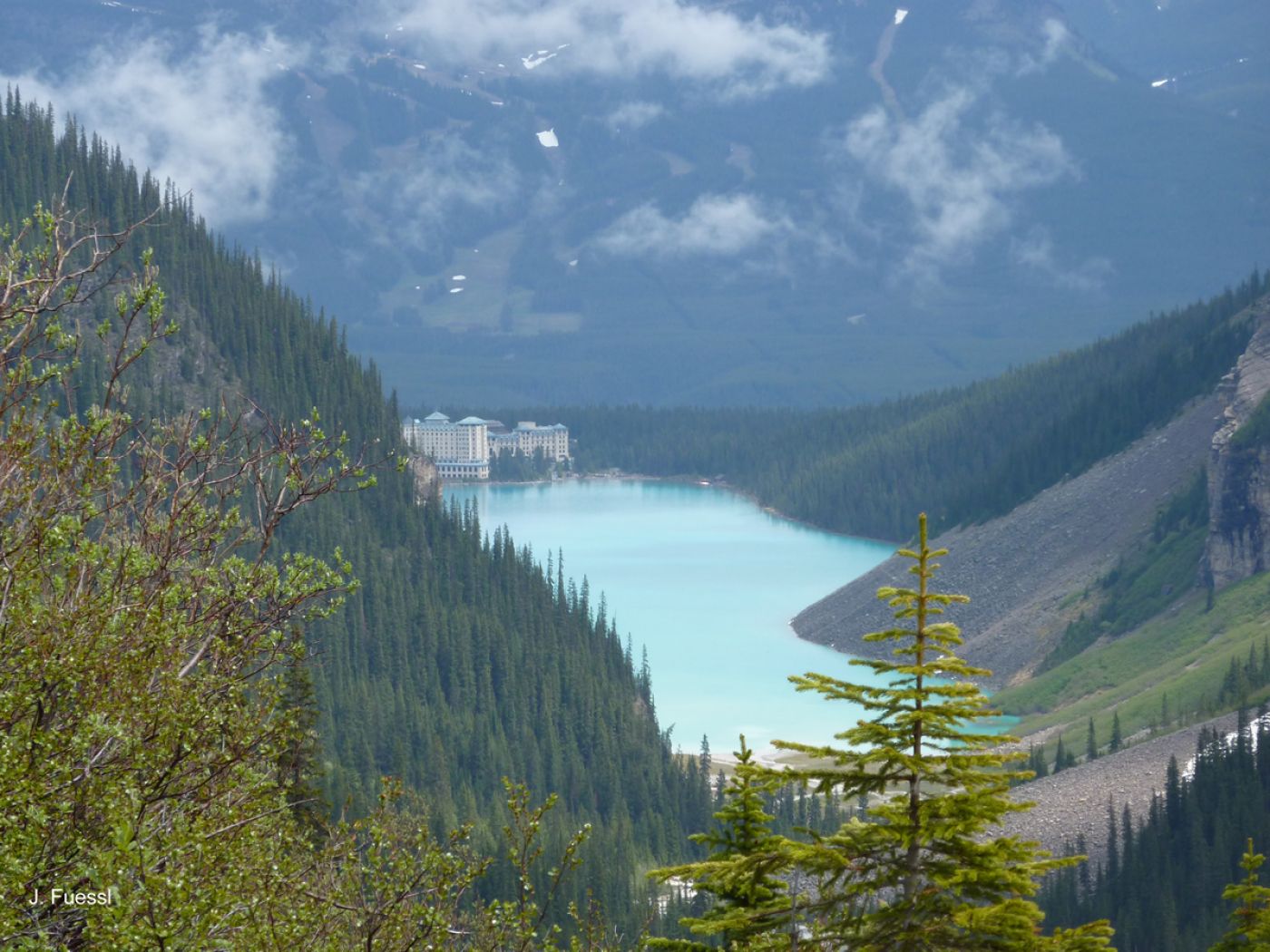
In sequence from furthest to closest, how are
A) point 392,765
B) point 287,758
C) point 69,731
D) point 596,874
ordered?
point 392,765 < point 596,874 < point 287,758 < point 69,731

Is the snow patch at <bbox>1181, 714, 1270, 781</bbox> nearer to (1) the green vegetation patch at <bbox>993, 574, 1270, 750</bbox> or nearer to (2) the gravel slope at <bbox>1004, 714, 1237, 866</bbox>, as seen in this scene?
(2) the gravel slope at <bbox>1004, 714, 1237, 866</bbox>

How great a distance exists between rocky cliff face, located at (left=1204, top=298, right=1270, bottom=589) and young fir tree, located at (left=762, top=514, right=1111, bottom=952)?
10349 centimetres

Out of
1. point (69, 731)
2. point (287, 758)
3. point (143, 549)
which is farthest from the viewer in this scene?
point (287, 758)

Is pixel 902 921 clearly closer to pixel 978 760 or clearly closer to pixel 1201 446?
pixel 978 760

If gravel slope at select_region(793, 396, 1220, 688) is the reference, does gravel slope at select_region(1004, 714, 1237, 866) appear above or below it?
below

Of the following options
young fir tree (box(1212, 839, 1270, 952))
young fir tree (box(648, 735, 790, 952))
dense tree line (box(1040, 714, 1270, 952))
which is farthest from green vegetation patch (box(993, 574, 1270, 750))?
young fir tree (box(648, 735, 790, 952))

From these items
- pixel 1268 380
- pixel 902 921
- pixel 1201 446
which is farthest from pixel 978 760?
pixel 1201 446

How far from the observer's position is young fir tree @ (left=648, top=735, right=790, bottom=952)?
15305 mm

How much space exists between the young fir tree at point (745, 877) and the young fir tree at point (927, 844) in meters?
0.37

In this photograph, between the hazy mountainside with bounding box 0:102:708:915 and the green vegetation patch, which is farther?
the green vegetation patch

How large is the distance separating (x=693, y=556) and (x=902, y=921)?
567ft

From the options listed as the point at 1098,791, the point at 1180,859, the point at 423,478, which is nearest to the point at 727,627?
the point at 423,478

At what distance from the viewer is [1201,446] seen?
13700 centimetres

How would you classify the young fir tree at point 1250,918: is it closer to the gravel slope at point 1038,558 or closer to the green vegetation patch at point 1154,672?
the green vegetation patch at point 1154,672
